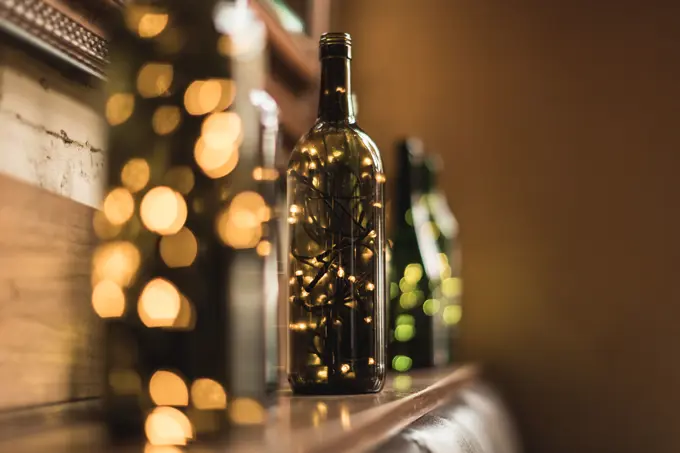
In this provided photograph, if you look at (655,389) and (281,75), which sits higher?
(281,75)

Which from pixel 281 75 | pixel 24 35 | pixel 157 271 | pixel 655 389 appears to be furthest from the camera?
pixel 655 389

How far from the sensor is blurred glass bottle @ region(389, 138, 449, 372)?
1.23m

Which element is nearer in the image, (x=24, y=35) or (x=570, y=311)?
(x=24, y=35)

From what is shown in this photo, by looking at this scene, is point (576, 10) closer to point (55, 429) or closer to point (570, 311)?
point (570, 311)

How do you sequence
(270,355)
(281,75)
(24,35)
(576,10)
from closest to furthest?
(24,35) < (270,355) < (281,75) < (576,10)

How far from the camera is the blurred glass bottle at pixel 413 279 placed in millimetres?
1232

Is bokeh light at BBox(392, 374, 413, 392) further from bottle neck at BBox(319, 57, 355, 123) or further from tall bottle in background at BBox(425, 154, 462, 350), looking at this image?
tall bottle in background at BBox(425, 154, 462, 350)

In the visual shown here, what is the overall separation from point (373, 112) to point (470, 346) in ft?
1.92

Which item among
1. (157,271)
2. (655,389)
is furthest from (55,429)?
(655,389)

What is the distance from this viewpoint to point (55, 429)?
459 millimetres

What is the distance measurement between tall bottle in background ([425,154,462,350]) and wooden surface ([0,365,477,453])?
0.76m

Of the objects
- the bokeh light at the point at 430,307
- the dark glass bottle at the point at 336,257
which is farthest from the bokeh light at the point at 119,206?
the bokeh light at the point at 430,307

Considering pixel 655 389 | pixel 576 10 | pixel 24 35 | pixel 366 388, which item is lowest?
pixel 655 389

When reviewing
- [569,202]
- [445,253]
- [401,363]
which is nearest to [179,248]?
[401,363]
